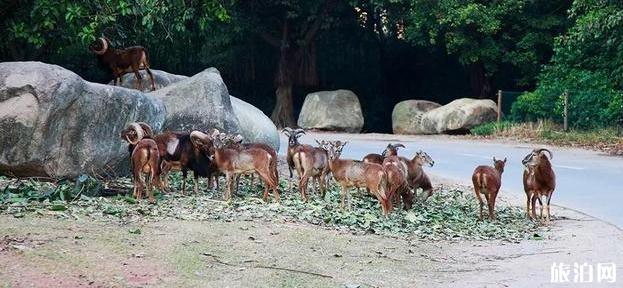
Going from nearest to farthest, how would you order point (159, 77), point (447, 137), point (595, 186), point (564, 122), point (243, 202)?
point (243, 202), point (595, 186), point (159, 77), point (564, 122), point (447, 137)

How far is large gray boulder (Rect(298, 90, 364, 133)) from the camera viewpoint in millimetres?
37653

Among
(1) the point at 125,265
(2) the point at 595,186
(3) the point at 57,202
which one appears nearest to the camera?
(1) the point at 125,265

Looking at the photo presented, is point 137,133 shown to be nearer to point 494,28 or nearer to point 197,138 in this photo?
point 197,138

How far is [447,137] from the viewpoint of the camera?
3319cm

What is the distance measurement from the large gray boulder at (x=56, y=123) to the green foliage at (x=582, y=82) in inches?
648

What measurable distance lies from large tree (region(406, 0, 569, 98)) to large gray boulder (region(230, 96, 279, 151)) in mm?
14705

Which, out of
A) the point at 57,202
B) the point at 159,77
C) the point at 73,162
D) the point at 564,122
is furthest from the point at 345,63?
the point at 57,202

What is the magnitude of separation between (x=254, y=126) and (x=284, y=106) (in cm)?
2077

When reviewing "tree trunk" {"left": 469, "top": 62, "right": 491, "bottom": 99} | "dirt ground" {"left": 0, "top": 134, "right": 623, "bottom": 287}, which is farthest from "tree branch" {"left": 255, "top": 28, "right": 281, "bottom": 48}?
"dirt ground" {"left": 0, "top": 134, "right": 623, "bottom": 287}

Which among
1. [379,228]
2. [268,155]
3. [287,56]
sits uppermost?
[287,56]

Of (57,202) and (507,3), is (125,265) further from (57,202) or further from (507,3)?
(507,3)

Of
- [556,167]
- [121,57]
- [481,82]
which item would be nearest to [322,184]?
[121,57]

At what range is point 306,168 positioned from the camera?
13742 millimetres

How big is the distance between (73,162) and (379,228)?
17.0 feet
